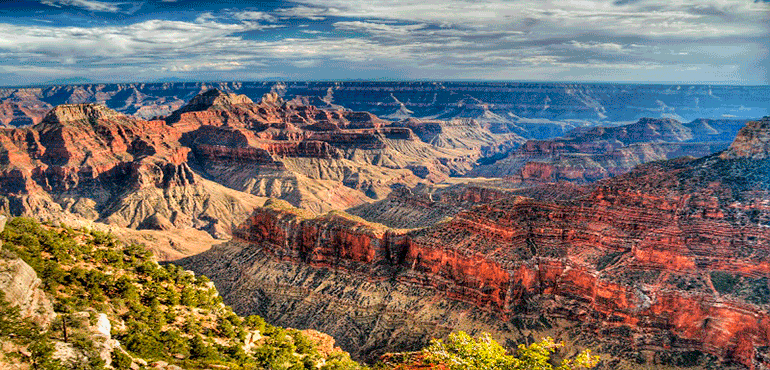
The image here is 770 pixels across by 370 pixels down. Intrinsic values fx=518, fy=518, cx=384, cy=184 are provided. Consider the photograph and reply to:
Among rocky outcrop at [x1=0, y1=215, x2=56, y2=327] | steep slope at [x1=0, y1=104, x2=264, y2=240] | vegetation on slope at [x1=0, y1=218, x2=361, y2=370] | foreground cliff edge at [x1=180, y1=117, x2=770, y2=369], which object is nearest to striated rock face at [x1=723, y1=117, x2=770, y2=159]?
foreground cliff edge at [x1=180, y1=117, x2=770, y2=369]

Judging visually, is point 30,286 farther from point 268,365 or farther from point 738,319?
point 738,319

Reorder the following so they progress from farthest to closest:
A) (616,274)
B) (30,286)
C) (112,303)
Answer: (616,274), (112,303), (30,286)

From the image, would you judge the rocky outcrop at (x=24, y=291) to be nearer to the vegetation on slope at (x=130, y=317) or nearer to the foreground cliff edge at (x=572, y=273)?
the vegetation on slope at (x=130, y=317)

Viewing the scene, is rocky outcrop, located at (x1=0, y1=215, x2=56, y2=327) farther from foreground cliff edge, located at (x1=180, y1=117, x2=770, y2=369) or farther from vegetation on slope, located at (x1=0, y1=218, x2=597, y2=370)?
foreground cliff edge, located at (x1=180, y1=117, x2=770, y2=369)

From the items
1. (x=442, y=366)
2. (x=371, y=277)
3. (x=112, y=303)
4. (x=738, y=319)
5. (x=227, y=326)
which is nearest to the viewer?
(x=112, y=303)

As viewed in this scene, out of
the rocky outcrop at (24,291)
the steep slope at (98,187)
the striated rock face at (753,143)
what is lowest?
the steep slope at (98,187)

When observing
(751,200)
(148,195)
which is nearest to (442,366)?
(751,200)

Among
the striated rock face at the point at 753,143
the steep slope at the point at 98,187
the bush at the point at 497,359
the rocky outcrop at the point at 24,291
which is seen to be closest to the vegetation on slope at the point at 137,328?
the bush at the point at 497,359

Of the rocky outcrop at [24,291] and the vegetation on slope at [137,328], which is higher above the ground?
the rocky outcrop at [24,291]
